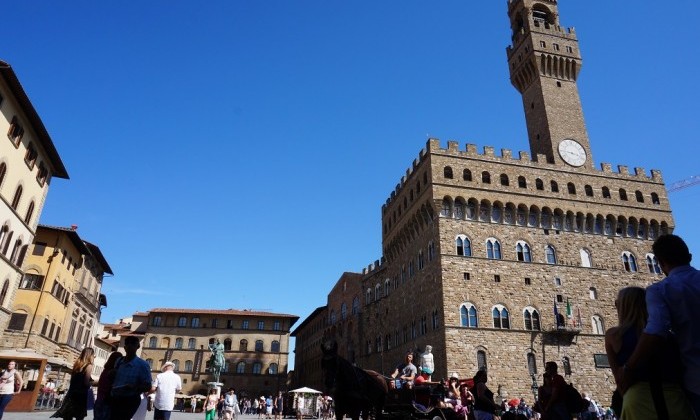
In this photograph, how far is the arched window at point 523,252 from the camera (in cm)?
3083

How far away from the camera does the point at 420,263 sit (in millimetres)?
32688

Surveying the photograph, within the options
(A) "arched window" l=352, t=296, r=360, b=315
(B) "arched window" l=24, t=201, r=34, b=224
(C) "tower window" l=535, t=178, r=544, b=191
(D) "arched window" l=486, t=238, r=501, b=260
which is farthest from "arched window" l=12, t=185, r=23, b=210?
(C) "tower window" l=535, t=178, r=544, b=191

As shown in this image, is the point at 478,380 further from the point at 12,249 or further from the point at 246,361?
the point at 246,361

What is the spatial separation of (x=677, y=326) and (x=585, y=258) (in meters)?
32.2

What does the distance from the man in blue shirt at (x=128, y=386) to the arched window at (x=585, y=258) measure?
104ft

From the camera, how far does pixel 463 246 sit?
30.1 metres

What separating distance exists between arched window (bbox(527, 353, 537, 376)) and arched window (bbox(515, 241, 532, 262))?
20.5ft

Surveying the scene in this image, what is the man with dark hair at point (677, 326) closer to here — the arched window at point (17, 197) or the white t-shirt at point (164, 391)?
the white t-shirt at point (164, 391)

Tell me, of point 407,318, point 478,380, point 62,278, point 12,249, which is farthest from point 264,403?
point 478,380

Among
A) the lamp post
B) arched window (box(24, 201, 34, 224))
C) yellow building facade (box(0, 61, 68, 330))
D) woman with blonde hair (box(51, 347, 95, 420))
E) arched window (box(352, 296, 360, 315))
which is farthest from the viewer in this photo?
arched window (box(352, 296, 360, 315))

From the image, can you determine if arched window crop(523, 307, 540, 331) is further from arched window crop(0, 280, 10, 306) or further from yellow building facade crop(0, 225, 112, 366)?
yellow building facade crop(0, 225, 112, 366)

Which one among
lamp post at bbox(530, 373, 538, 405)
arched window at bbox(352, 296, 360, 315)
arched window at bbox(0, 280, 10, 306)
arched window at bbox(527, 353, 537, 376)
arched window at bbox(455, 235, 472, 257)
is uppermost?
arched window at bbox(455, 235, 472, 257)

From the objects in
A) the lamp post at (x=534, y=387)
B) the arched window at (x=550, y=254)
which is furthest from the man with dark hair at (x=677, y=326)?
the arched window at (x=550, y=254)

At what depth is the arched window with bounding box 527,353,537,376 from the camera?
27562 mm
